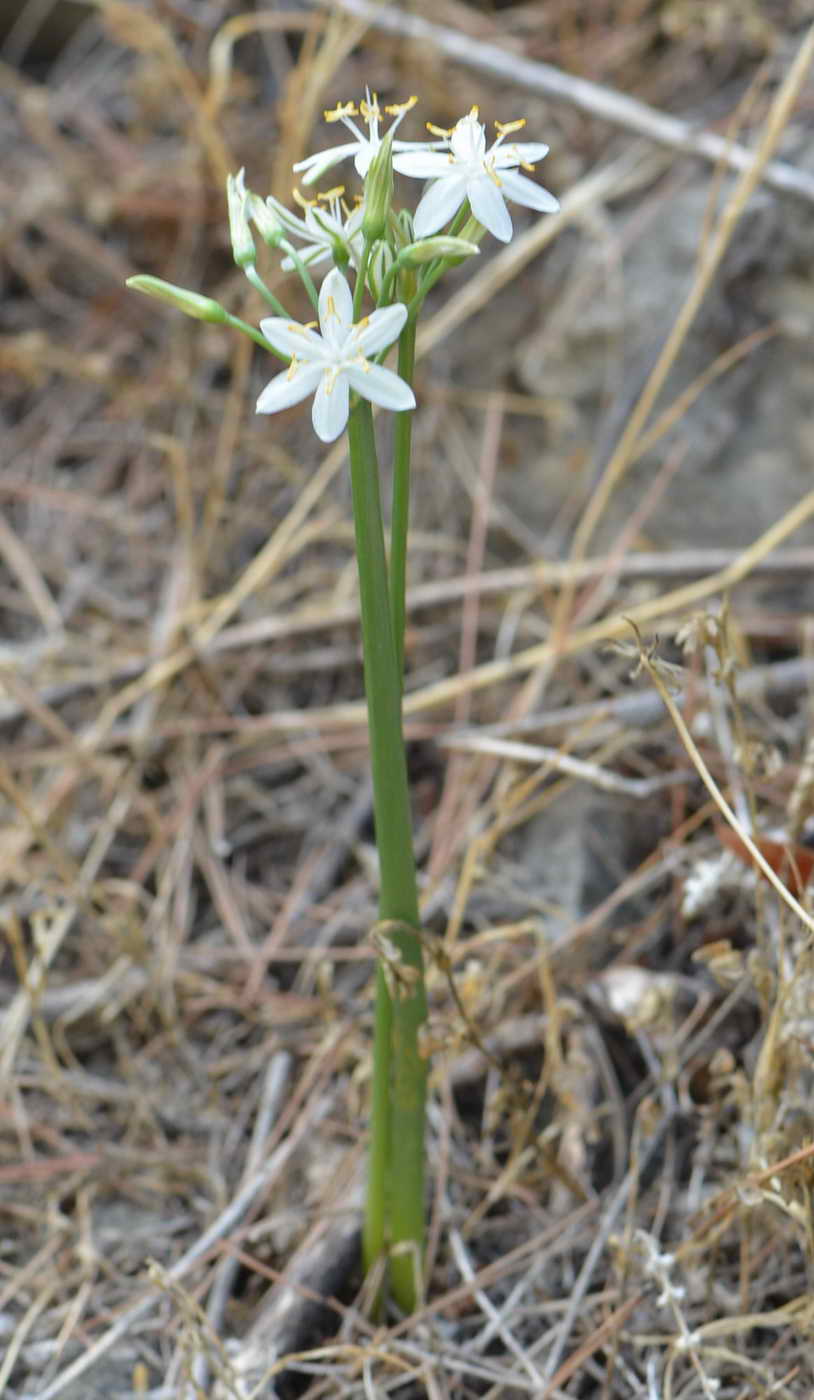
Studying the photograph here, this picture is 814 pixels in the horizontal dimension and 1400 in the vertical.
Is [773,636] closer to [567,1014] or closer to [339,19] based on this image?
[567,1014]

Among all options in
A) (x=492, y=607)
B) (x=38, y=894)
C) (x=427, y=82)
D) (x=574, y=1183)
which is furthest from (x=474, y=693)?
(x=427, y=82)

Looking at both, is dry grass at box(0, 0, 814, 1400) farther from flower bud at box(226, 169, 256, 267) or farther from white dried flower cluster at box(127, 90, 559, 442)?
flower bud at box(226, 169, 256, 267)

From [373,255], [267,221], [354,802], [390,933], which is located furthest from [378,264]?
[354,802]

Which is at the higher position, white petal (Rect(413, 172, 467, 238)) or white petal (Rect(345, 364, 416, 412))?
white petal (Rect(413, 172, 467, 238))

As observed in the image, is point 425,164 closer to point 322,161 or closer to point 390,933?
point 322,161

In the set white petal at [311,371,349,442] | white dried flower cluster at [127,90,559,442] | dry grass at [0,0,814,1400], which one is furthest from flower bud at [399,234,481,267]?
dry grass at [0,0,814,1400]
